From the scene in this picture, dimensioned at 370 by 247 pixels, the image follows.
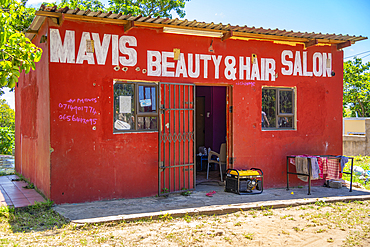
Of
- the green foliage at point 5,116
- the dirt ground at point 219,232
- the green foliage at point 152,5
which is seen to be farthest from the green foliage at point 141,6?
the dirt ground at point 219,232

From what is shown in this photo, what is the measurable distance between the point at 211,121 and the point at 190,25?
4.58 m

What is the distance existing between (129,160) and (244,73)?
3453 mm

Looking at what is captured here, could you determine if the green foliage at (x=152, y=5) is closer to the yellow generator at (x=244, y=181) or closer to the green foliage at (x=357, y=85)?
the yellow generator at (x=244, y=181)

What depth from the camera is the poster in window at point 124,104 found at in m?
6.85

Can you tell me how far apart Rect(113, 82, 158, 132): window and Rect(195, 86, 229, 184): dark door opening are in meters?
3.77

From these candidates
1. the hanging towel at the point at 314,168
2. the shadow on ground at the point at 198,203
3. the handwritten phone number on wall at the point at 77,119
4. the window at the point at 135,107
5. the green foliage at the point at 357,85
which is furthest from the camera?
the green foliage at the point at 357,85

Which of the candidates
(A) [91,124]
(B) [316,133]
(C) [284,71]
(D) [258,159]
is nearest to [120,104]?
(A) [91,124]

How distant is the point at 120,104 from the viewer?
6840 millimetres

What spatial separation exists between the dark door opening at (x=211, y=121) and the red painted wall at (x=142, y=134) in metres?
2.60

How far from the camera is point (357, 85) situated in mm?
29578

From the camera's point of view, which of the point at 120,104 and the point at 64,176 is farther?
the point at 120,104

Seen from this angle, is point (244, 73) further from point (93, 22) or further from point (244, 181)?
point (93, 22)

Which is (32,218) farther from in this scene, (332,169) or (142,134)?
(332,169)

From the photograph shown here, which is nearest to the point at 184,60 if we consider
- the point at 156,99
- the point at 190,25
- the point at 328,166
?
the point at 190,25
